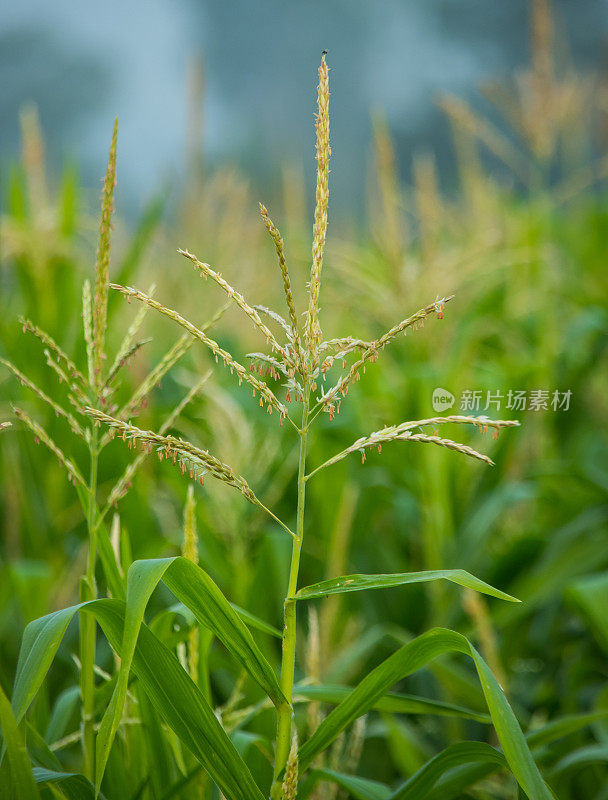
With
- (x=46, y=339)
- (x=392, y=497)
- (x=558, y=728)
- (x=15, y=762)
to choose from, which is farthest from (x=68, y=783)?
(x=392, y=497)

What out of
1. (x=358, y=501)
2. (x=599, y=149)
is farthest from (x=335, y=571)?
(x=599, y=149)

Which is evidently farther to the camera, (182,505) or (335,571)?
(182,505)

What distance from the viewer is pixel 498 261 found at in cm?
171

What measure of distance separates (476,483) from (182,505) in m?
0.52

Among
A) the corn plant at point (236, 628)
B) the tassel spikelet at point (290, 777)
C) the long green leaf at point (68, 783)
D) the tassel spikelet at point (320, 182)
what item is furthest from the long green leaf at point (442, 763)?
the tassel spikelet at point (320, 182)

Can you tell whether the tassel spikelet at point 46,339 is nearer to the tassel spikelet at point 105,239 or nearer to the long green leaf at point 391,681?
the tassel spikelet at point 105,239

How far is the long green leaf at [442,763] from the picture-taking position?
0.54 meters

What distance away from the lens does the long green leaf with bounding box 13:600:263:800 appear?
0.48 metres

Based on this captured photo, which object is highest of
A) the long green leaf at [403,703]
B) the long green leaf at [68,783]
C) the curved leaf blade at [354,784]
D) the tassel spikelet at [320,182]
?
the tassel spikelet at [320,182]

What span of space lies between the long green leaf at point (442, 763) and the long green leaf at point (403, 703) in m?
0.03

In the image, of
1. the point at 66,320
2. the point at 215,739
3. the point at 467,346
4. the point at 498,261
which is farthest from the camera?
the point at 498,261

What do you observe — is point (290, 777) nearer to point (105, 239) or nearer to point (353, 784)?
point (353, 784)

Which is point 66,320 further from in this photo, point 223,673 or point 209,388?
point 223,673

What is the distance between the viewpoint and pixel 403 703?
1.95 ft
